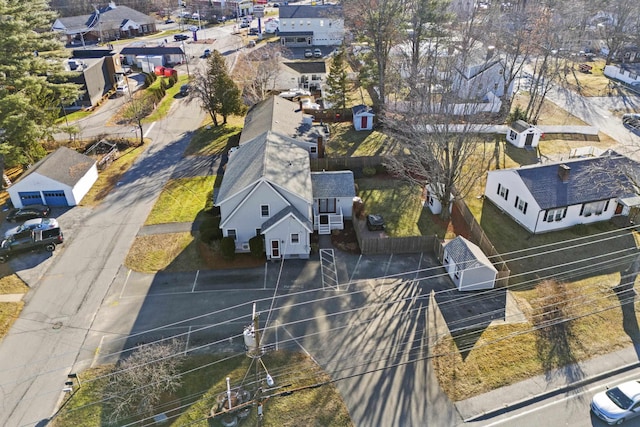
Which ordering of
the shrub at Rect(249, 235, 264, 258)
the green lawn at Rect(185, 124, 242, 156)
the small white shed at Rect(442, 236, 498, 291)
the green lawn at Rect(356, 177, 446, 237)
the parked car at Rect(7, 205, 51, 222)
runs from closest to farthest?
the small white shed at Rect(442, 236, 498, 291), the shrub at Rect(249, 235, 264, 258), the green lawn at Rect(356, 177, 446, 237), the parked car at Rect(7, 205, 51, 222), the green lawn at Rect(185, 124, 242, 156)

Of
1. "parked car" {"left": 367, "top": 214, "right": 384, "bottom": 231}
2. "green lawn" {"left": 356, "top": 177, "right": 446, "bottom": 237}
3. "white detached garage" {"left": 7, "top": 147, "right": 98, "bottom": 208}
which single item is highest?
"white detached garage" {"left": 7, "top": 147, "right": 98, "bottom": 208}

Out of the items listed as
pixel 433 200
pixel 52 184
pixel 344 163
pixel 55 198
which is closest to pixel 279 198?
pixel 433 200

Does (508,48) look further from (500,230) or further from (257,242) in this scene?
(257,242)

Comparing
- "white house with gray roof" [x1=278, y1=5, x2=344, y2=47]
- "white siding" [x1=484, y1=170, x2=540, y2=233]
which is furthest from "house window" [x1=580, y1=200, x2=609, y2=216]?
"white house with gray roof" [x1=278, y1=5, x2=344, y2=47]

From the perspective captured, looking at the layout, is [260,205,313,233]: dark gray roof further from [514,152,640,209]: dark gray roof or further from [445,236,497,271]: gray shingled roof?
[514,152,640,209]: dark gray roof

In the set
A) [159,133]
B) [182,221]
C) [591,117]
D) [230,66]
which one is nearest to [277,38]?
[230,66]

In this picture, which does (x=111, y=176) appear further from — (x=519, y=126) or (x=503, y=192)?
(x=519, y=126)

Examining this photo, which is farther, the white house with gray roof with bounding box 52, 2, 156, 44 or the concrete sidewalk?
the white house with gray roof with bounding box 52, 2, 156, 44
